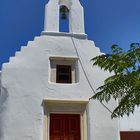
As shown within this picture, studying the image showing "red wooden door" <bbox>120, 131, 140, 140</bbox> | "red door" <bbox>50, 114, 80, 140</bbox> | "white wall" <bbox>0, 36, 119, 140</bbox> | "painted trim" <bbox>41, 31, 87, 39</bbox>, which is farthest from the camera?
"painted trim" <bbox>41, 31, 87, 39</bbox>

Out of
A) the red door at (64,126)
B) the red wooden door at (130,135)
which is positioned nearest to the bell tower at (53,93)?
the red door at (64,126)

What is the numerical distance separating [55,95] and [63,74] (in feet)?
4.07

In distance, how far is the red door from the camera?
12.5 m

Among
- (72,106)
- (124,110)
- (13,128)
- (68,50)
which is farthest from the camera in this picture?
(68,50)

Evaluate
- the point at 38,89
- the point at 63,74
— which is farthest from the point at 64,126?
the point at 63,74

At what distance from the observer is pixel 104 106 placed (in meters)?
12.9

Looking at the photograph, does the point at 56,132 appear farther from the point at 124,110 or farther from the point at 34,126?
the point at 124,110

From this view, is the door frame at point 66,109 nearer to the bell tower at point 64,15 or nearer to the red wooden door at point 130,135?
the red wooden door at point 130,135

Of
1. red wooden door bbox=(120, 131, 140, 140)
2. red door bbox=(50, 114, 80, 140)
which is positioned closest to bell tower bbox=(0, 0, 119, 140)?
red door bbox=(50, 114, 80, 140)

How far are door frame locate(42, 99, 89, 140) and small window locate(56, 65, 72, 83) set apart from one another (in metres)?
1.03

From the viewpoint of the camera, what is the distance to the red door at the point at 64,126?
1245cm

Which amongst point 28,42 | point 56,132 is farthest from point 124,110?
point 28,42

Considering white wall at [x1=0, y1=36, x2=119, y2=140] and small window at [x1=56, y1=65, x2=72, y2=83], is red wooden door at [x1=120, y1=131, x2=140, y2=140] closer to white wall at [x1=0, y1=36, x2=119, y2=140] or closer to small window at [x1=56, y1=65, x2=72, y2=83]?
white wall at [x1=0, y1=36, x2=119, y2=140]

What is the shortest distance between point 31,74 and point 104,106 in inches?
116
